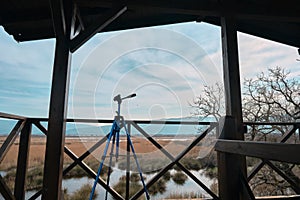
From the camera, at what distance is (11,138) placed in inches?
78.6

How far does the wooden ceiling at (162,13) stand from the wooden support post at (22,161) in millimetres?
1071

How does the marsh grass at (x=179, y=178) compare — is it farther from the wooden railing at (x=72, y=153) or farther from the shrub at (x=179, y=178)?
the wooden railing at (x=72, y=153)

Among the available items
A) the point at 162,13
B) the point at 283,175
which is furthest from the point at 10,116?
the point at 283,175

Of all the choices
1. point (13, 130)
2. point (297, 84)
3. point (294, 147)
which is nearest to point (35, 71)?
point (13, 130)

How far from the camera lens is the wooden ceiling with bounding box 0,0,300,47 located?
5.64 feet

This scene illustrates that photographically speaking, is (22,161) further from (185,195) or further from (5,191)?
(185,195)

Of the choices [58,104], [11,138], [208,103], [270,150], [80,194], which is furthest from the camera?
[208,103]

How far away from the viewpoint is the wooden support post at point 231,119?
1368 mm

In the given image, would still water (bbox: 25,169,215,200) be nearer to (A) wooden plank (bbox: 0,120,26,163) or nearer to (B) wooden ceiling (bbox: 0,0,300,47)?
(A) wooden plank (bbox: 0,120,26,163)

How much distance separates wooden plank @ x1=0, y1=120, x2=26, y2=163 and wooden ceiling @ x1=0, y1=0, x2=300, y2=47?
997 millimetres

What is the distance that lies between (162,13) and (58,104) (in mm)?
1451

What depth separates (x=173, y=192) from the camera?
2611 millimetres

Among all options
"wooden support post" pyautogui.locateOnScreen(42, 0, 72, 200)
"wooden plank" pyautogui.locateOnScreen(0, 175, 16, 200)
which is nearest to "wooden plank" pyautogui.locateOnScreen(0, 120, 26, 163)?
"wooden plank" pyautogui.locateOnScreen(0, 175, 16, 200)

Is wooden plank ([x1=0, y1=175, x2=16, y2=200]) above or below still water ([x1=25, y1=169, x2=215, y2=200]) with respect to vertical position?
above
